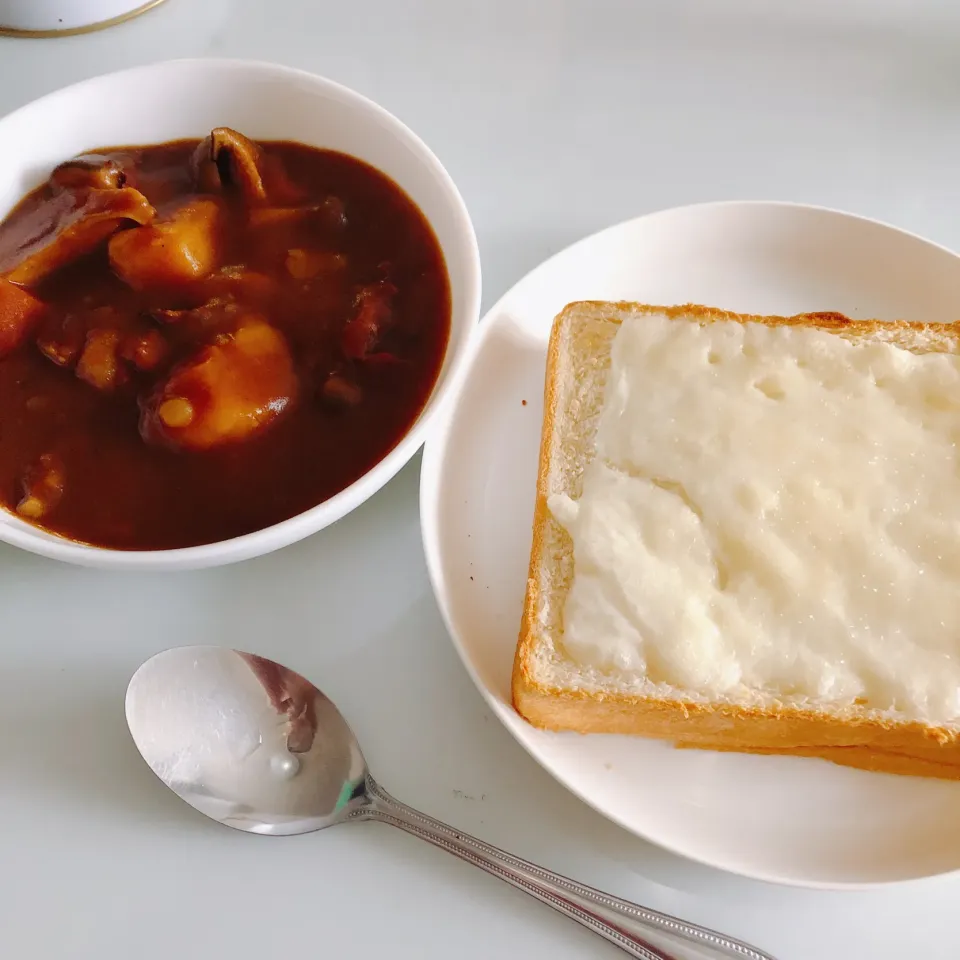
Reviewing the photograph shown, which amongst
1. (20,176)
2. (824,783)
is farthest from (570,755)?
(20,176)

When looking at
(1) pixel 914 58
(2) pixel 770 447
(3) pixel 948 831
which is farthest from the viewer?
(1) pixel 914 58

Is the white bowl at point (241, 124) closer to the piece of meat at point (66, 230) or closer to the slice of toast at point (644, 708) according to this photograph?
the piece of meat at point (66, 230)

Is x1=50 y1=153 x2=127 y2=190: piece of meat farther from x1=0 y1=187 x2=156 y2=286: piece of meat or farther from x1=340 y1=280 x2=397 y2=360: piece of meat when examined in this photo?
x1=340 y1=280 x2=397 y2=360: piece of meat

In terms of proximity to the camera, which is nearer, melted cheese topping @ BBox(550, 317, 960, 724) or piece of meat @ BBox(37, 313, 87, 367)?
melted cheese topping @ BBox(550, 317, 960, 724)

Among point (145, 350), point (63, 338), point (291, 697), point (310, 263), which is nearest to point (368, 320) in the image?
point (310, 263)

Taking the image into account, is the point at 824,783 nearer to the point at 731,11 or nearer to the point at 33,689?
the point at 33,689

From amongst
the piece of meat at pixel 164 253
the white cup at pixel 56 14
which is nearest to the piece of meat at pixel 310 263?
the piece of meat at pixel 164 253

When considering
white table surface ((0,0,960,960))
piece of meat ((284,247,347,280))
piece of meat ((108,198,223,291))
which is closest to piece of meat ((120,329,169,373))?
piece of meat ((108,198,223,291))
